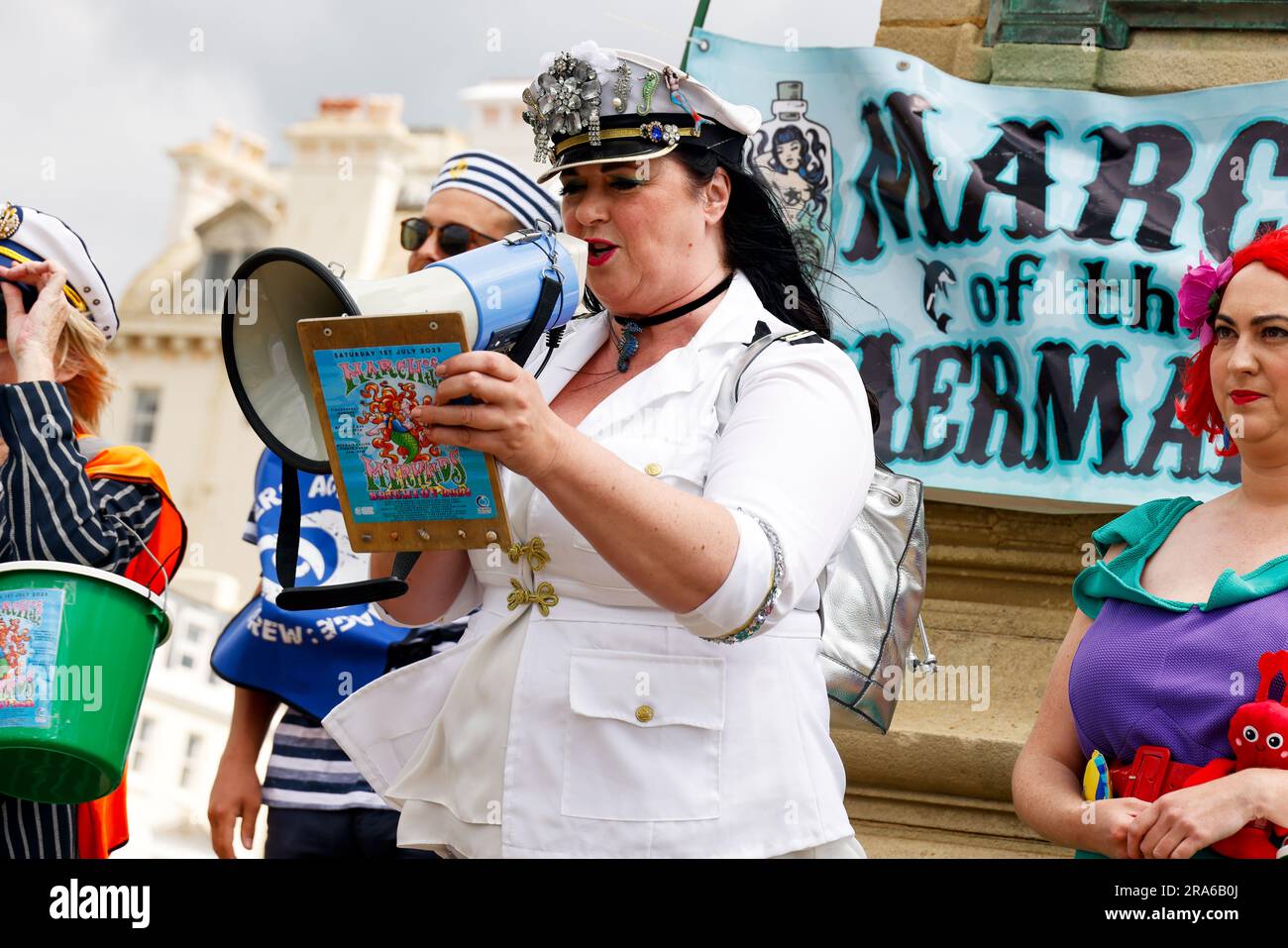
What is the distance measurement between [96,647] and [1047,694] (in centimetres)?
148

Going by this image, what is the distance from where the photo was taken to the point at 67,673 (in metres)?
2.35

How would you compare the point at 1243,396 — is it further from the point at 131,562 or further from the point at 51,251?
the point at 51,251

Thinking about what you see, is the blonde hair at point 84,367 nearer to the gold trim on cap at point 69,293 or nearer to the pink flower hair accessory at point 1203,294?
the gold trim on cap at point 69,293

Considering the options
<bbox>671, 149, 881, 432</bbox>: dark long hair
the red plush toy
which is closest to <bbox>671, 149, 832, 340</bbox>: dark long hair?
<bbox>671, 149, 881, 432</bbox>: dark long hair

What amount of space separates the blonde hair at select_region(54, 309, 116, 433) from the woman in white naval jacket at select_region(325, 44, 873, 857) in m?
1.03

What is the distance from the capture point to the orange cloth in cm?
268

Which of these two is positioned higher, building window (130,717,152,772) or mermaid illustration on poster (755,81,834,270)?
mermaid illustration on poster (755,81,834,270)

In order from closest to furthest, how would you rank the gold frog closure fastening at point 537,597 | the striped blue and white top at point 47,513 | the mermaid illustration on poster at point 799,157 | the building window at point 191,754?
the gold frog closure fastening at point 537,597 < the striped blue and white top at point 47,513 < the mermaid illustration on poster at point 799,157 < the building window at point 191,754

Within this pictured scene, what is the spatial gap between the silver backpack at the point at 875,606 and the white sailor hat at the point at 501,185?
1.06 m

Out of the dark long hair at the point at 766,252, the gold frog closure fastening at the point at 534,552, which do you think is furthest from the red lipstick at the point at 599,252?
the gold frog closure fastening at the point at 534,552

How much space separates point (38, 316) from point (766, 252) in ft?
4.19

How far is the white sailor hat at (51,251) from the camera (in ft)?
9.26

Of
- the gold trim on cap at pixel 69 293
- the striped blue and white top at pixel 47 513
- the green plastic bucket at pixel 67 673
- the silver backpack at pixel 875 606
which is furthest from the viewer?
the silver backpack at pixel 875 606

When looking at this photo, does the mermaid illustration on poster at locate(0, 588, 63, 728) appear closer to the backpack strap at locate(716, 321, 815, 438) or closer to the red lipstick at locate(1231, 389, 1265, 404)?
the backpack strap at locate(716, 321, 815, 438)
